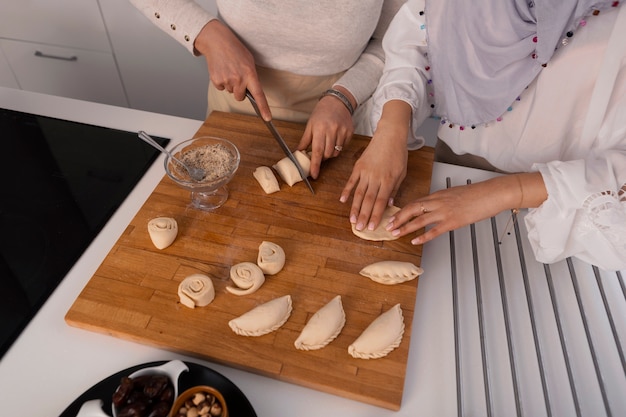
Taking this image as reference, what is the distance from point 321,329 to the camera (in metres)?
0.75

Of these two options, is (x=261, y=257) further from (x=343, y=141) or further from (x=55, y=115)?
(x=55, y=115)

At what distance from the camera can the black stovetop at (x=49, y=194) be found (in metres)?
0.86

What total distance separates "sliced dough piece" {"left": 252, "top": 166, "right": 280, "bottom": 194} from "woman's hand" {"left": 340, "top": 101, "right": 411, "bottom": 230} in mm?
159

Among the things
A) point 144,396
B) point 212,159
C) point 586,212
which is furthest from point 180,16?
point 586,212

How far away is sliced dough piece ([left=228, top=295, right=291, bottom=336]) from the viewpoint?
0.76m

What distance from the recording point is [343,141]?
1115mm

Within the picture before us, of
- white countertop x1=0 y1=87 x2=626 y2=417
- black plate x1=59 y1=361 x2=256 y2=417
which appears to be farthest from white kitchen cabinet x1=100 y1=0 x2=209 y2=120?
black plate x1=59 y1=361 x2=256 y2=417

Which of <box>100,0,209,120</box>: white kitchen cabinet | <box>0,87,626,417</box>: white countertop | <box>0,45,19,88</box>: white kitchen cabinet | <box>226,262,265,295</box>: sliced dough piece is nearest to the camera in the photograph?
<box>0,87,626,417</box>: white countertop

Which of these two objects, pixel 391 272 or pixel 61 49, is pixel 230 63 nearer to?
pixel 391 272

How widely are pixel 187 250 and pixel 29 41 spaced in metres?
1.91

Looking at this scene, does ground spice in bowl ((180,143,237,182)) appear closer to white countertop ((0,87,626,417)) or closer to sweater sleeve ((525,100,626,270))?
white countertop ((0,87,626,417))

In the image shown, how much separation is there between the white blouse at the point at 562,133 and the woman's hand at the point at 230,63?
0.97 ft

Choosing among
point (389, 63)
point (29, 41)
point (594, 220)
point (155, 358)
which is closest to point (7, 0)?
point (29, 41)

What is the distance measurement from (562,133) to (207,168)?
0.79m
